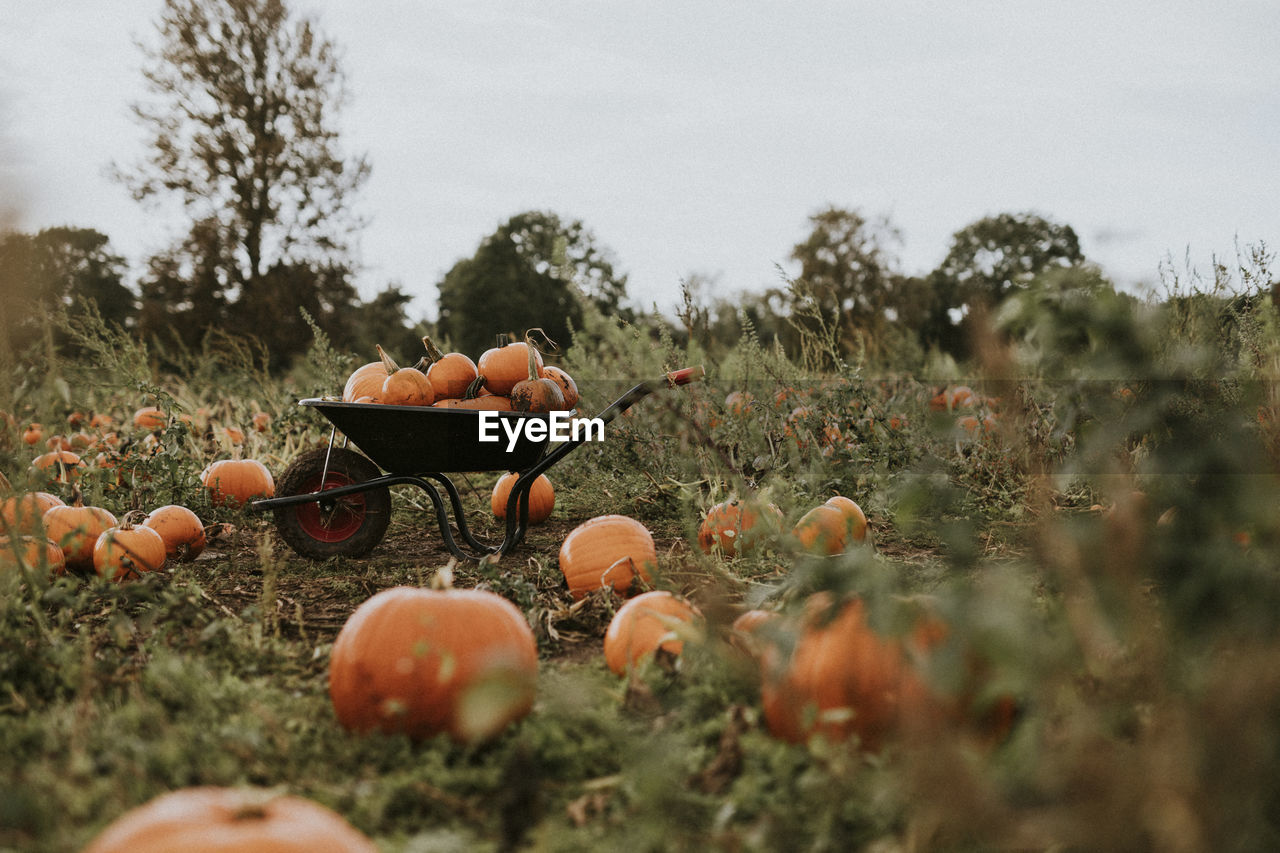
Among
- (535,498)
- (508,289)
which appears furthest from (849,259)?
(535,498)

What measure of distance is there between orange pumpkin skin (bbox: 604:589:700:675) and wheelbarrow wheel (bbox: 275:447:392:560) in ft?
5.84

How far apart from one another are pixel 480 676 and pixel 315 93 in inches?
816

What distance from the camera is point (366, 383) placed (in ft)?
11.5

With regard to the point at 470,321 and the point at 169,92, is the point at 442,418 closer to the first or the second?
the point at 169,92

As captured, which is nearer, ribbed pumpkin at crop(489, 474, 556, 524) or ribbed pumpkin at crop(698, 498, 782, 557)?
ribbed pumpkin at crop(698, 498, 782, 557)

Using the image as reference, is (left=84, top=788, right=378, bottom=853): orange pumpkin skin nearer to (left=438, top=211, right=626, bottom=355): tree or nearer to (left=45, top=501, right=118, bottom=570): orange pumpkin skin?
(left=45, top=501, right=118, bottom=570): orange pumpkin skin

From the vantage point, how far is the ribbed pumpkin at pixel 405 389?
3285 millimetres

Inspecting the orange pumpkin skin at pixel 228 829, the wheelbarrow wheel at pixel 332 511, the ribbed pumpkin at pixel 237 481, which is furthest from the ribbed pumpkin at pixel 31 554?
the orange pumpkin skin at pixel 228 829

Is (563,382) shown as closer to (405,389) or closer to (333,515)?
(405,389)

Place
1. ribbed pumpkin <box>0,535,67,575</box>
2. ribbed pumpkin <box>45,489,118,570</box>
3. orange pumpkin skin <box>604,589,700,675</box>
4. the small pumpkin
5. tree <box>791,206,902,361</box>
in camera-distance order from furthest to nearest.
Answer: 1. tree <box>791,206,902,361</box>
2. the small pumpkin
3. ribbed pumpkin <box>45,489,118,570</box>
4. ribbed pumpkin <box>0,535,67,575</box>
5. orange pumpkin skin <box>604,589,700,675</box>

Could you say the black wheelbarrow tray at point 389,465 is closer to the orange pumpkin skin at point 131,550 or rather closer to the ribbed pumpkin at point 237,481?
the orange pumpkin skin at point 131,550

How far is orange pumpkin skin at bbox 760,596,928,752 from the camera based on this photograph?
1.39 m

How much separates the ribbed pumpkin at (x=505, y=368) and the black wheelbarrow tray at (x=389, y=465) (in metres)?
0.35

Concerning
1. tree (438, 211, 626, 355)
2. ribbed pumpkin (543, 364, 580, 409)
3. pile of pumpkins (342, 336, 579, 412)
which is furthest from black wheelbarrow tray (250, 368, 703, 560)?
tree (438, 211, 626, 355)
